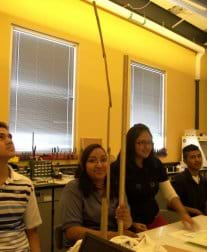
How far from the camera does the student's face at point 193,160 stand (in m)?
2.96

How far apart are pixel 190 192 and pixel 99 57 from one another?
2355mm

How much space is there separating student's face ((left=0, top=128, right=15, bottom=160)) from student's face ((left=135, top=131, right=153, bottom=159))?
96cm

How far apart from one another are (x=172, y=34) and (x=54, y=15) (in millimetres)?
1999

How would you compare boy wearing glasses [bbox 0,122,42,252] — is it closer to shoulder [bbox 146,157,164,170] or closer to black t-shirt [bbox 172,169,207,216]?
shoulder [bbox 146,157,164,170]

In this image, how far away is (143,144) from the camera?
2.38 meters

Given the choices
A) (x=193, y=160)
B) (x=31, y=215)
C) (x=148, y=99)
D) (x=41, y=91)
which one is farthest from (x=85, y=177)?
(x=148, y=99)

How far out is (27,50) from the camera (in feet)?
12.3

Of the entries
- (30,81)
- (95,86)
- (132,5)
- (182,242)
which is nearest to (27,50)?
(30,81)

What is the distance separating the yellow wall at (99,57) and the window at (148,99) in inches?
5.1

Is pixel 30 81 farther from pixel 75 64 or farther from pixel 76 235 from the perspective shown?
pixel 76 235

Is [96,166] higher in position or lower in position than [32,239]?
higher

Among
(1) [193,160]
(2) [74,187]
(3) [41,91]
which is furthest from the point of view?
(3) [41,91]

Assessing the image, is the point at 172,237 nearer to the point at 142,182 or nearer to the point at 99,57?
the point at 142,182

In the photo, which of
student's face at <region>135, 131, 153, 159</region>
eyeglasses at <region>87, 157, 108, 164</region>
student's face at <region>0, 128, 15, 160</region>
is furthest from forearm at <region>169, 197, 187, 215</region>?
student's face at <region>0, 128, 15, 160</region>
